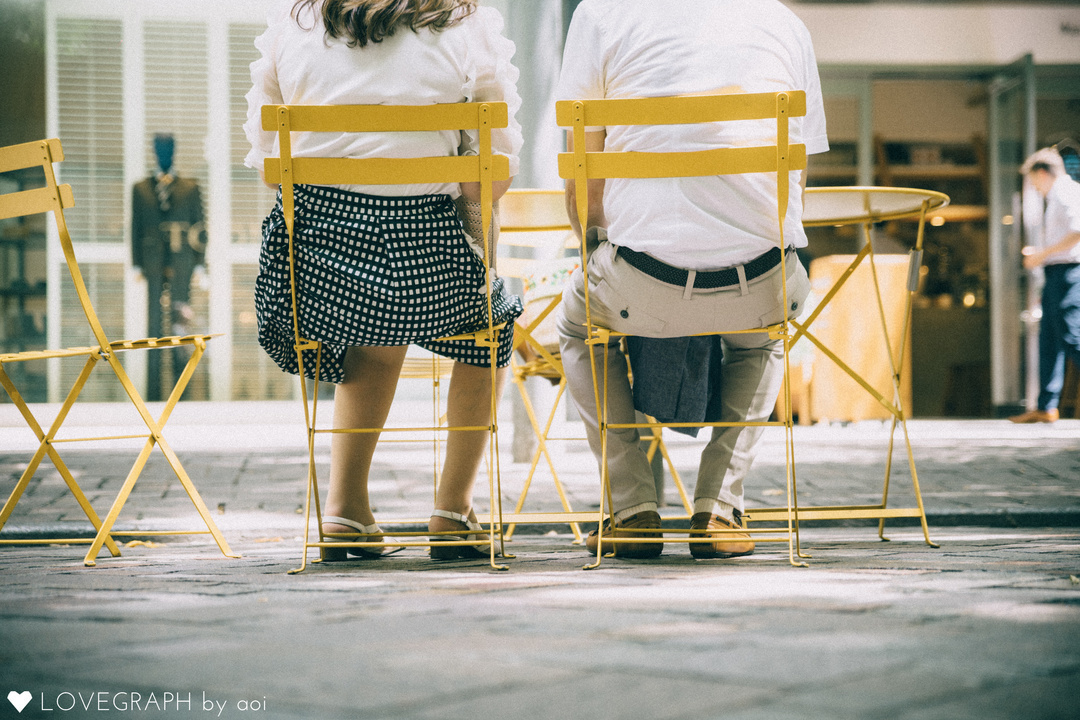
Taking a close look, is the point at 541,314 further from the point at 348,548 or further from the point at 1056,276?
the point at 1056,276

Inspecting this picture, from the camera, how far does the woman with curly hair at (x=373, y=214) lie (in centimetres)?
277

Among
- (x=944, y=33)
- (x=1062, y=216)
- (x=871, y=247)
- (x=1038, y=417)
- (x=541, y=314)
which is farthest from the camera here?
(x=944, y=33)

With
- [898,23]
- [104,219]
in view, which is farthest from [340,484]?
[898,23]

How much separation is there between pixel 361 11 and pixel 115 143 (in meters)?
6.57

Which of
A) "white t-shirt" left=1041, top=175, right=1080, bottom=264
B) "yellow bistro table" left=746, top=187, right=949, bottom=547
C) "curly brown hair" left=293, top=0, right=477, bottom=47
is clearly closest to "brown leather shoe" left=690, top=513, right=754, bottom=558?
"yellow bistro table" left=746, top=187, right=949, bottom=547

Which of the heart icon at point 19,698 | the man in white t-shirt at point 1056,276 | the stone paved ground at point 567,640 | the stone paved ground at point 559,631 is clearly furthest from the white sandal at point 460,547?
the man in white t-shirt at point 1056,276

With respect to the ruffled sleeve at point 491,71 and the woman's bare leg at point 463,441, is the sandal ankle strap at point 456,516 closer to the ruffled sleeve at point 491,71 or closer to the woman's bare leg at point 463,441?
the woman's bare leg at point 463,441

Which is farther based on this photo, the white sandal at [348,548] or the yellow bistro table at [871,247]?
the yellow bistro table at [871,247]

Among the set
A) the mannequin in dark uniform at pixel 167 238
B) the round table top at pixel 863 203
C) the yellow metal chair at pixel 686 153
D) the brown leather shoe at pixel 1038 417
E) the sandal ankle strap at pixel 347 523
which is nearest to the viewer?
the yellow metal chair at pixel 686 153

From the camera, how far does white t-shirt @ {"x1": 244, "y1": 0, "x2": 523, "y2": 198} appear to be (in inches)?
111

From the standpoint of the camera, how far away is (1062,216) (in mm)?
7570

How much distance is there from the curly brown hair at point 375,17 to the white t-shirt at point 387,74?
0.02 m

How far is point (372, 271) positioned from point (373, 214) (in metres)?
0.15

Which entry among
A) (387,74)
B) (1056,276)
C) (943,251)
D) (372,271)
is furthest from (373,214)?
(943,251)
